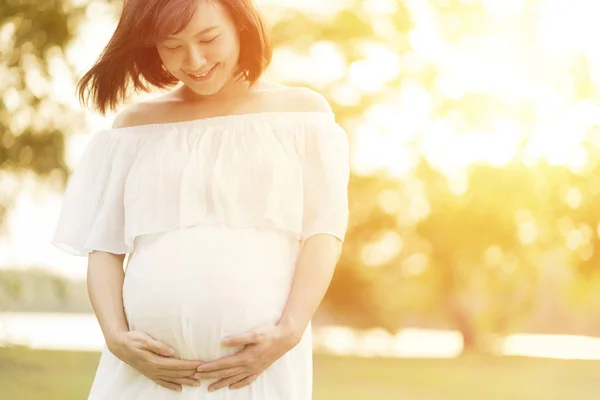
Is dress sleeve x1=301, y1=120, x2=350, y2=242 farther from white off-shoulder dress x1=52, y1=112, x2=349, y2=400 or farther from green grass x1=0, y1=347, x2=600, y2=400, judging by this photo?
green grass x1=0, y1=347, x2=600, y2=400

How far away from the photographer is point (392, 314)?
13.5m

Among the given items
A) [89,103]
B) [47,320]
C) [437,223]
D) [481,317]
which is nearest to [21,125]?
[89,103]

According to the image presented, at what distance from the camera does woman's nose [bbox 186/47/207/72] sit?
4.75 feet

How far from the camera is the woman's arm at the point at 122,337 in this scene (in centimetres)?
144

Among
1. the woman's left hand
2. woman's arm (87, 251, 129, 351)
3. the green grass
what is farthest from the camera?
the green grass

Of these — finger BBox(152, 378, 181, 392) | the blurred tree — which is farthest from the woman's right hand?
the blurred tree

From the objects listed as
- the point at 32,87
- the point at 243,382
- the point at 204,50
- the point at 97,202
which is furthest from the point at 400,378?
the point at 204,50

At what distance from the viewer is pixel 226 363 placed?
4.62 ft

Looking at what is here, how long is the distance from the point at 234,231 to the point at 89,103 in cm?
45

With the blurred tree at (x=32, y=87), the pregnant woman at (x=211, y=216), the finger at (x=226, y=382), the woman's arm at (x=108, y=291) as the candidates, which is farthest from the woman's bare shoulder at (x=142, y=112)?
the blurred tree at (x=32, y=87)

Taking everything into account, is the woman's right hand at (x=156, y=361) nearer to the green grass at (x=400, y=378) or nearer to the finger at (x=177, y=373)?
the finger at (x=177, y=373)

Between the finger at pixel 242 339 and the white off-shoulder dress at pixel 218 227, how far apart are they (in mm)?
24

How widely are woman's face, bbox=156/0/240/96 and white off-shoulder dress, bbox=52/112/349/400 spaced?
0.11 metres

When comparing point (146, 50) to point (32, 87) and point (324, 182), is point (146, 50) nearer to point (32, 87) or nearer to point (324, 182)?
point (324, 182)
